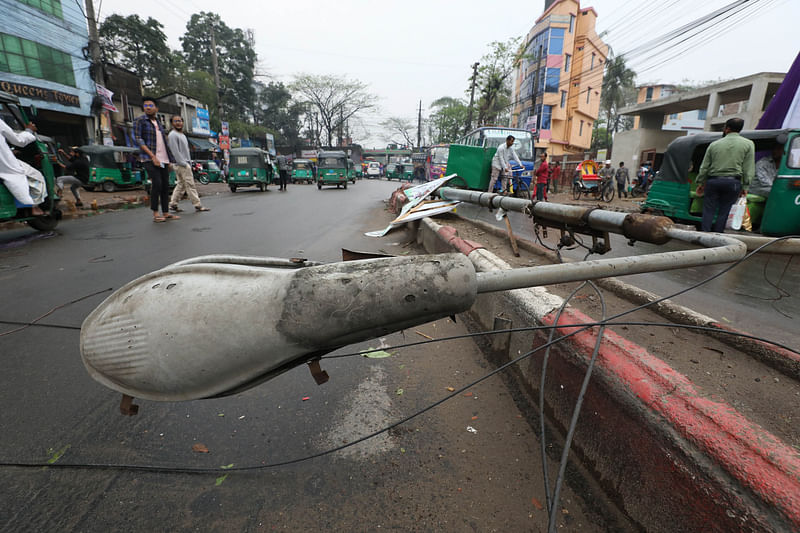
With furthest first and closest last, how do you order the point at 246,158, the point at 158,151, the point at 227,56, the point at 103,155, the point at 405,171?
the point at 227,56, the point at 405,171, the point at 246,158, the point at 103,155, the point at 158,151

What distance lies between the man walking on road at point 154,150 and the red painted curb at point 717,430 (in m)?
7.74

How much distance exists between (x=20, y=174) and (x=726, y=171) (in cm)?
969

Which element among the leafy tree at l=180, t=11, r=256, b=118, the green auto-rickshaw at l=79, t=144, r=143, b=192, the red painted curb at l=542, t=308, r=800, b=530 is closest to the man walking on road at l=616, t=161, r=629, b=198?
the red painted curb at l=542, t=308, r=800, b=530

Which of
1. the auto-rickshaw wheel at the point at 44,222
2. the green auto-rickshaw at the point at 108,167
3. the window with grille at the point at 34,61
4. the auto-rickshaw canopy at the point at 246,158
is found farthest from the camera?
the window with grille at the point at 34,61

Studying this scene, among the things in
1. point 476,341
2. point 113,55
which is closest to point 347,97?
point 113,55

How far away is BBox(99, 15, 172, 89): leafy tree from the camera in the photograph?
101 feet

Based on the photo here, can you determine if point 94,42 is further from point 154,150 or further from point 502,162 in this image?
point 502,162

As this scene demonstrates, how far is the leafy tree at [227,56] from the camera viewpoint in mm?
44062

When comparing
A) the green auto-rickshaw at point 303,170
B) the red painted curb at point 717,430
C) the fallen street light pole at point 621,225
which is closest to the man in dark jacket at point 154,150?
the fallen street light pole at point 621,225

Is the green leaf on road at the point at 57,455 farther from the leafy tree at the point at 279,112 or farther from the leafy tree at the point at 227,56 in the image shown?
the leafy tree at the point at 279,112

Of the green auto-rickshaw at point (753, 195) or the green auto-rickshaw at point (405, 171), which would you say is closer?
the green auto-rickshaw at point (753, 195)

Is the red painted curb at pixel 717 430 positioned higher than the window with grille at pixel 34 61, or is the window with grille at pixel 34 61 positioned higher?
the window with grille at pixel 34 61

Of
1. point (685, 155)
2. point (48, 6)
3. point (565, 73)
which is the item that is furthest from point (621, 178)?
point (48, 6)

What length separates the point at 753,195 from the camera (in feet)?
19.2
